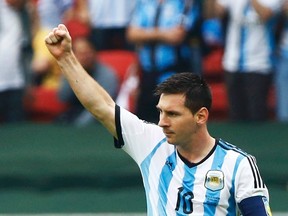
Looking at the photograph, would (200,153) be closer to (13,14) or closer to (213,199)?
(213,199)

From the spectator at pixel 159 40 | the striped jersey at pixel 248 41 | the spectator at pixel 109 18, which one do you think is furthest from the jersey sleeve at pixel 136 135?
the spectator at pixel 109 18

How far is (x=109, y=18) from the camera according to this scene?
11133 millimetres

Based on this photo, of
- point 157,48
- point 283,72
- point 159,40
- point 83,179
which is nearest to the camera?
point 83,179

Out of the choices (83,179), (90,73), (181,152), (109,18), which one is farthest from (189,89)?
(109,18)

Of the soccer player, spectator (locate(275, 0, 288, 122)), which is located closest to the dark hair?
the soccer player

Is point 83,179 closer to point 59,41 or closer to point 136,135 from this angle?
point 136,135

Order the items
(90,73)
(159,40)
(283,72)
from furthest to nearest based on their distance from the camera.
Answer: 1. (90,73)
2. (283,72)
3. (159,40)

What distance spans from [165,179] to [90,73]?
5.40 m

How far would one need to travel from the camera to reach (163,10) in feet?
33.1

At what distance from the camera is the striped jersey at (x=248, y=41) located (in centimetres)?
1012

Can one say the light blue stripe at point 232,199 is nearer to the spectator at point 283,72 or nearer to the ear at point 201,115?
the ear at point 201,115

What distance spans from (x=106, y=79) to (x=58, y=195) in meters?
1.70

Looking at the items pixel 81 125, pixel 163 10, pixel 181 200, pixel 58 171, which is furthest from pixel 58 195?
pixel 181 200

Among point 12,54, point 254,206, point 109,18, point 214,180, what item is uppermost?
point 109,18
